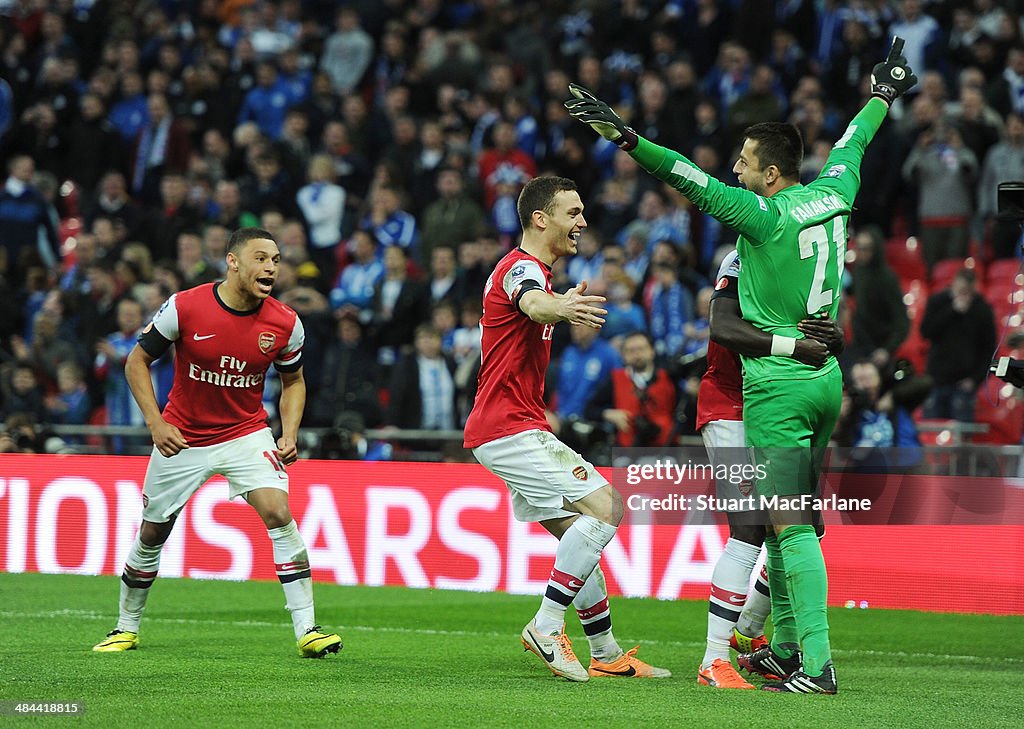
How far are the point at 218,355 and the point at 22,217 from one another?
11.2 metres

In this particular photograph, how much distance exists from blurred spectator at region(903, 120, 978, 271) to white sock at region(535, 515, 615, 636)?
30.6 feet

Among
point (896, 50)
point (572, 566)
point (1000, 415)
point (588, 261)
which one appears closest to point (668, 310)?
point (588, 261)

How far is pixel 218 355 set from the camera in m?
8.46

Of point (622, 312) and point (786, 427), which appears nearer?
point (786, 427)

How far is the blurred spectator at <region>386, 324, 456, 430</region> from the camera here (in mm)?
15109

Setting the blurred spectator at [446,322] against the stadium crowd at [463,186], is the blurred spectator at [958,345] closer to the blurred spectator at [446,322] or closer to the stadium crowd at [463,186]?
the stadium crowd at [463,186]

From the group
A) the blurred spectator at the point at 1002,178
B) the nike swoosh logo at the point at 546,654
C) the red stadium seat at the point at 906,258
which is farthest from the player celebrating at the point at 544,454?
the red stadium seat at the point at 906,258

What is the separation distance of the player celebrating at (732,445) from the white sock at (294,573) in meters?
2.13

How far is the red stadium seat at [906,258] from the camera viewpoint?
16328 millimetres

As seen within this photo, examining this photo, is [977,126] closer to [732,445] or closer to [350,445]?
[350,445]

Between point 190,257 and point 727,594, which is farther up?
point 190,257

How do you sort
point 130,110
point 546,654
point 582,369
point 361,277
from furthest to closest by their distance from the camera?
point 130,110 → point 361,277 → point 582,369 → point 546,654

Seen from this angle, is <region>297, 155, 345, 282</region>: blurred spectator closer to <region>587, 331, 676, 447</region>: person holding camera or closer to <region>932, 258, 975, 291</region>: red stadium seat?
<region>587, 331, 676, 447</region>: person holding camera

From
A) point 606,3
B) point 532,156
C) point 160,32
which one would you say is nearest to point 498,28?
point 606,3
